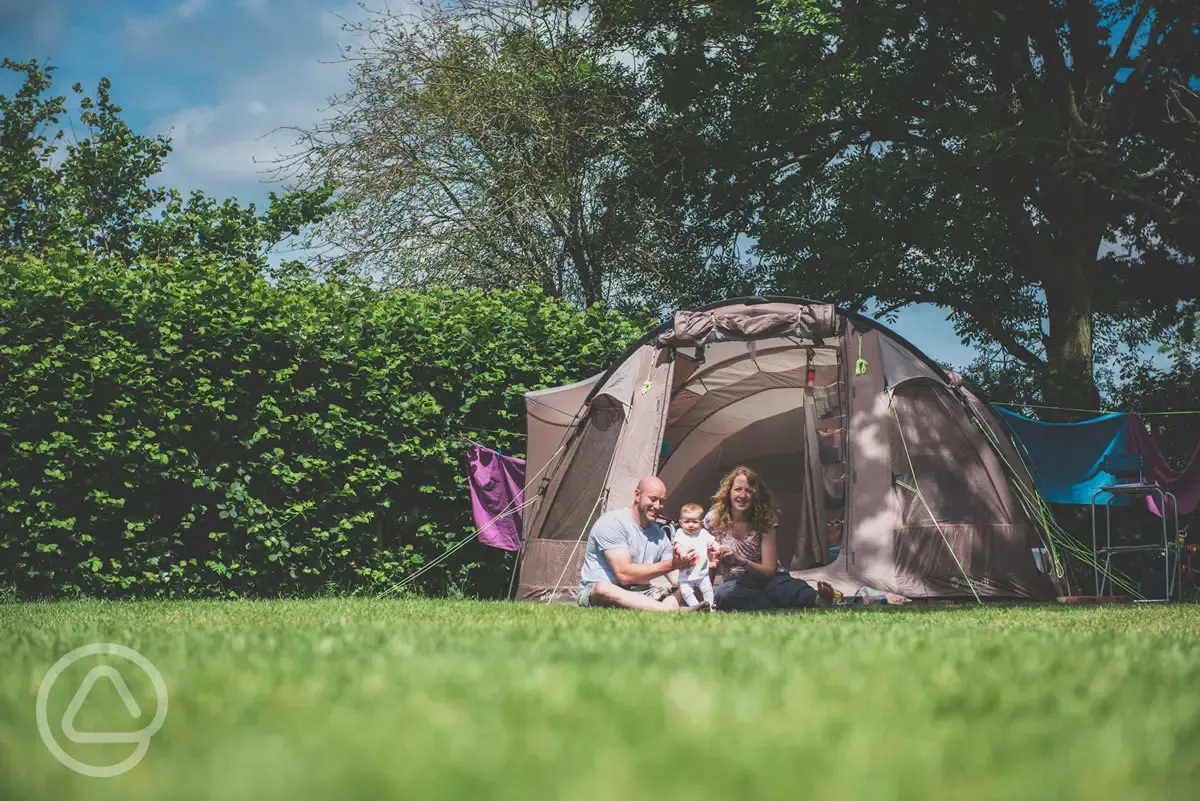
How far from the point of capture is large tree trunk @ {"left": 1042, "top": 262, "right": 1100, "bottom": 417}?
40.6 feet

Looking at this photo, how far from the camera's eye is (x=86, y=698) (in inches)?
103

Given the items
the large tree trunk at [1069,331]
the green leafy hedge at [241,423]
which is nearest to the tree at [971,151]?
the large tree trunk at [1069,331]

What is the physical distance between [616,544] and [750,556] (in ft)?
3.27

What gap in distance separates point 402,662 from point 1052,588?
7.23 metres

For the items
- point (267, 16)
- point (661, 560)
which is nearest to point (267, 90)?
point (267, 16)

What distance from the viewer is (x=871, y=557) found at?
8805 millimetres

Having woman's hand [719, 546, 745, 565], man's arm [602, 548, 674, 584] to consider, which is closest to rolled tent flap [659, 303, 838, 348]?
woman's hand [719, 546, 745, 565]

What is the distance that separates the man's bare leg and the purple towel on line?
6.98ft

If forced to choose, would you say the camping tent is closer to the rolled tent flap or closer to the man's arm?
the rolled tent flap

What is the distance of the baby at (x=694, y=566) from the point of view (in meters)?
7.77

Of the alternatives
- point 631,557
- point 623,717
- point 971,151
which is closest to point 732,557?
point 631,557

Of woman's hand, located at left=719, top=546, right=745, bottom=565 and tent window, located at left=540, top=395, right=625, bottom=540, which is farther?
tent window, located at left=540, top=395, right=625, bottom=540

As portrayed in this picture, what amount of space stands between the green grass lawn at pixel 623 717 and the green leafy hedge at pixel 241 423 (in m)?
4.76

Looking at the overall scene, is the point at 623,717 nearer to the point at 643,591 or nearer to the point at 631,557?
the point at 631,557
